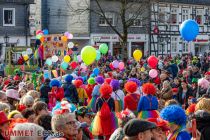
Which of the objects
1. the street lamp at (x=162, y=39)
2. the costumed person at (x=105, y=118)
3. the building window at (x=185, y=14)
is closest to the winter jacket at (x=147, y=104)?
the costumed person at (x=105, y=118)

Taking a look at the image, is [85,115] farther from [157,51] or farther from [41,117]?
[157,51]

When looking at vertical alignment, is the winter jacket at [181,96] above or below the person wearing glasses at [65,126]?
below

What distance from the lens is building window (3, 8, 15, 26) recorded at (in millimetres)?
38438

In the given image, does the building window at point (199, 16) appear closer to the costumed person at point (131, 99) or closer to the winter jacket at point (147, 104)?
the costumed person at point (131, 99)

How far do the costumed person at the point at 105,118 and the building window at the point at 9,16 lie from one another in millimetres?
28931

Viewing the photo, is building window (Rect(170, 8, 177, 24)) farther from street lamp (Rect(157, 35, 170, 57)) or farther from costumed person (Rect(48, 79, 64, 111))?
costumed person (Rect(48, 79, 64, 111))

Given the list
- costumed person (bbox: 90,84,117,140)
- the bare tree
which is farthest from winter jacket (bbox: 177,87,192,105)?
the bare tree

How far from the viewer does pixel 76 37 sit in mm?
41000

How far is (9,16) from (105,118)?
2981 centimetres

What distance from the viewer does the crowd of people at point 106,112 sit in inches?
189

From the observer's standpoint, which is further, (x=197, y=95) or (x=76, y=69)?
(x=76, y=69)

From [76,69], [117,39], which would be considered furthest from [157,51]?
[76,69]

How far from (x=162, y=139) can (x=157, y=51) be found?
40.5m

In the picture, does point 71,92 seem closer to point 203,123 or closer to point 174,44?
point 203,123
